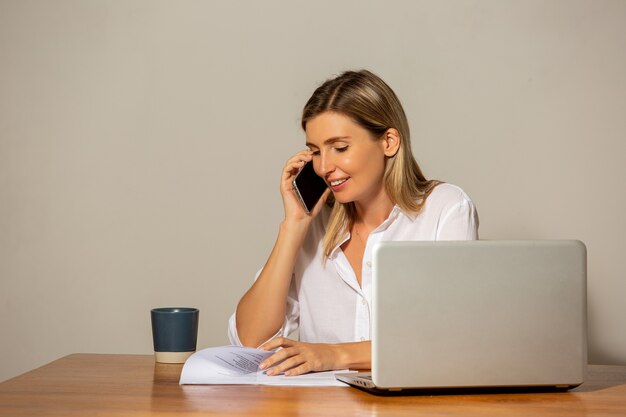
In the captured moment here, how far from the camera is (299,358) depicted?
169 centimetres

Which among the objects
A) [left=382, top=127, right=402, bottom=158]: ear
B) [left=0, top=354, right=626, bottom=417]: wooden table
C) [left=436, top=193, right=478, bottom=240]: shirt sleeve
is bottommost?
[left=0, top=354, right=626, bottom=417]: wooden table

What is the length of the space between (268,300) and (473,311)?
0.85m

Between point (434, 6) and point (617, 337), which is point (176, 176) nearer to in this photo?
point (434, 6)

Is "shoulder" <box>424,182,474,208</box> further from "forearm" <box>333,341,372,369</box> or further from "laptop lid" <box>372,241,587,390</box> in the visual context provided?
"laptop lid" <box>372,241,587,390</box>

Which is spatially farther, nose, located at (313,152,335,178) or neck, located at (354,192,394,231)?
neck, located at (354,192,394,231)

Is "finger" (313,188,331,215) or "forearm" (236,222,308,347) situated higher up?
"finger" (313,188,331,215)

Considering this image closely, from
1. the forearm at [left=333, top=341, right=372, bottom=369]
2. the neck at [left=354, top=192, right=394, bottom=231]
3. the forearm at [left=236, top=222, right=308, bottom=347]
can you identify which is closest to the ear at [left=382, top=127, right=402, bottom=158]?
the neck at [left=354, top=192, right=394, bottom=231]

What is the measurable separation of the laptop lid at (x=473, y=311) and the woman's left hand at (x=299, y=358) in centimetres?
30

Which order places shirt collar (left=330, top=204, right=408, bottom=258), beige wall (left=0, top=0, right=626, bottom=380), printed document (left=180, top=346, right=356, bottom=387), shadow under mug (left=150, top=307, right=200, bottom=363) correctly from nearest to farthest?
printed document (left=180, top=346, right=356, bottom=387) < shadow under mug (left=150, top=307, right=200, bottom=363) < shirt collar (left=330, top=204, right=408, bottom=258) < beige wall (left=0, top=0, right=626, bottom=380)

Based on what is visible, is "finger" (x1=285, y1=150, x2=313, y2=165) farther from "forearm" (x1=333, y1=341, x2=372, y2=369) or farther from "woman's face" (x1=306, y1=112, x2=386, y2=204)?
"forearm" (x1=333, y1=341, x2=372, y2=369)

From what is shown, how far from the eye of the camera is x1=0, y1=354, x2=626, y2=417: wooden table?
4.35 feet

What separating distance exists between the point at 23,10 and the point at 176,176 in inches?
37.3

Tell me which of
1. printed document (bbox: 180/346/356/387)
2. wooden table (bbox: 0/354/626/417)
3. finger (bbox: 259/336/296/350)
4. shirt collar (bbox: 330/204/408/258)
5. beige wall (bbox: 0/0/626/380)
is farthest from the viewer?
beige wall (bbox: 0/0/626/380)

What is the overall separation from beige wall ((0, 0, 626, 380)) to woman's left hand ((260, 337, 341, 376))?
1477mm
